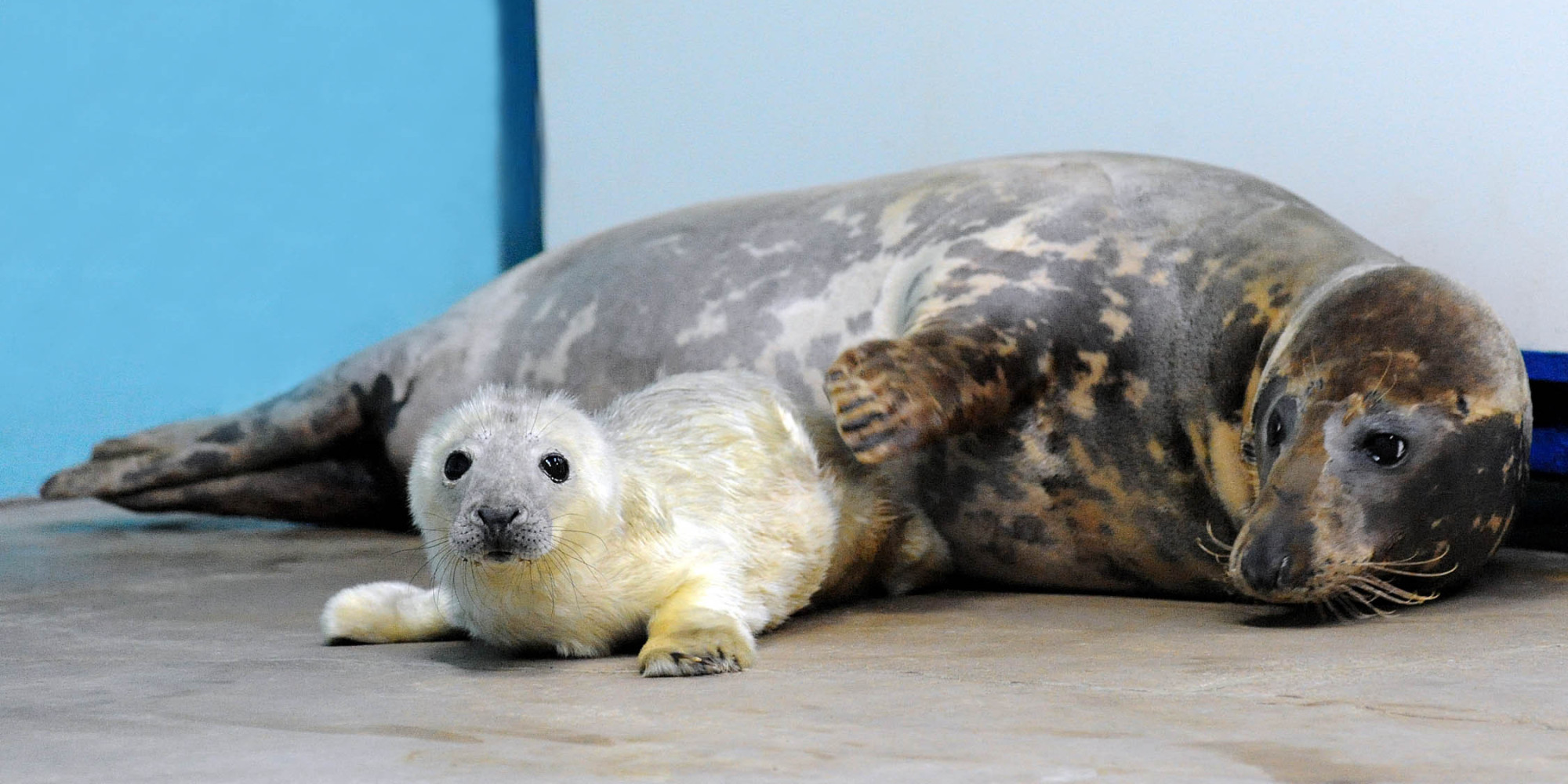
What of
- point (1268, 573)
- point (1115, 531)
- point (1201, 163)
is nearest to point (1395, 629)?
point (1268, 573)

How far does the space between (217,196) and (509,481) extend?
3205 mm

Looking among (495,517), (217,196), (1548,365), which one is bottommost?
(1548,365)

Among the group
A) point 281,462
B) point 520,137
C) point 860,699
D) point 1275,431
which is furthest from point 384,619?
point 520,137

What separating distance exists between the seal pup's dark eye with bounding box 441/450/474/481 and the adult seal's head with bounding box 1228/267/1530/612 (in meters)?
1.09

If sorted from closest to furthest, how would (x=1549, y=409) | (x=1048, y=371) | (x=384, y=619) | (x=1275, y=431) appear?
(x=384, y=619)
(x=1275, y=431)
(x=1048, y=371)
(x=1549, y=409)

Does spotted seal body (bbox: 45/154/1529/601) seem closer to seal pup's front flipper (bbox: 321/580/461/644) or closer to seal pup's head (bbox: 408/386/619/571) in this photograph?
seal pup's head (bbox: 408/386/619/571)

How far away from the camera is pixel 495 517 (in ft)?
7.16

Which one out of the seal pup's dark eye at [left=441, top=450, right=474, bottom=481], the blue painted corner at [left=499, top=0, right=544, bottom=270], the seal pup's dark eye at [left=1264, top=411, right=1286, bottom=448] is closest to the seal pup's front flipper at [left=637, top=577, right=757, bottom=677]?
the seal pup's dark eye at [left=441, top=450, right=474, bottom=481]

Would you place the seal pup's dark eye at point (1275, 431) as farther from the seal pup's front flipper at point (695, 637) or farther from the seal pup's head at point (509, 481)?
the seal pup's head at point (509, 481)

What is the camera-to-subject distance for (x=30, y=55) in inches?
185

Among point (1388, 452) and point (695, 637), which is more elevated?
point (1388, 452)

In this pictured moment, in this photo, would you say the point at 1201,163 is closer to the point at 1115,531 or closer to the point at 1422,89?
the point at 1422,89

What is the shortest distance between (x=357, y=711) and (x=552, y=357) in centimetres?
204

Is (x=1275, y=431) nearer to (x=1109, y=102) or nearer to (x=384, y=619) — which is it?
(x=384, y=619)
